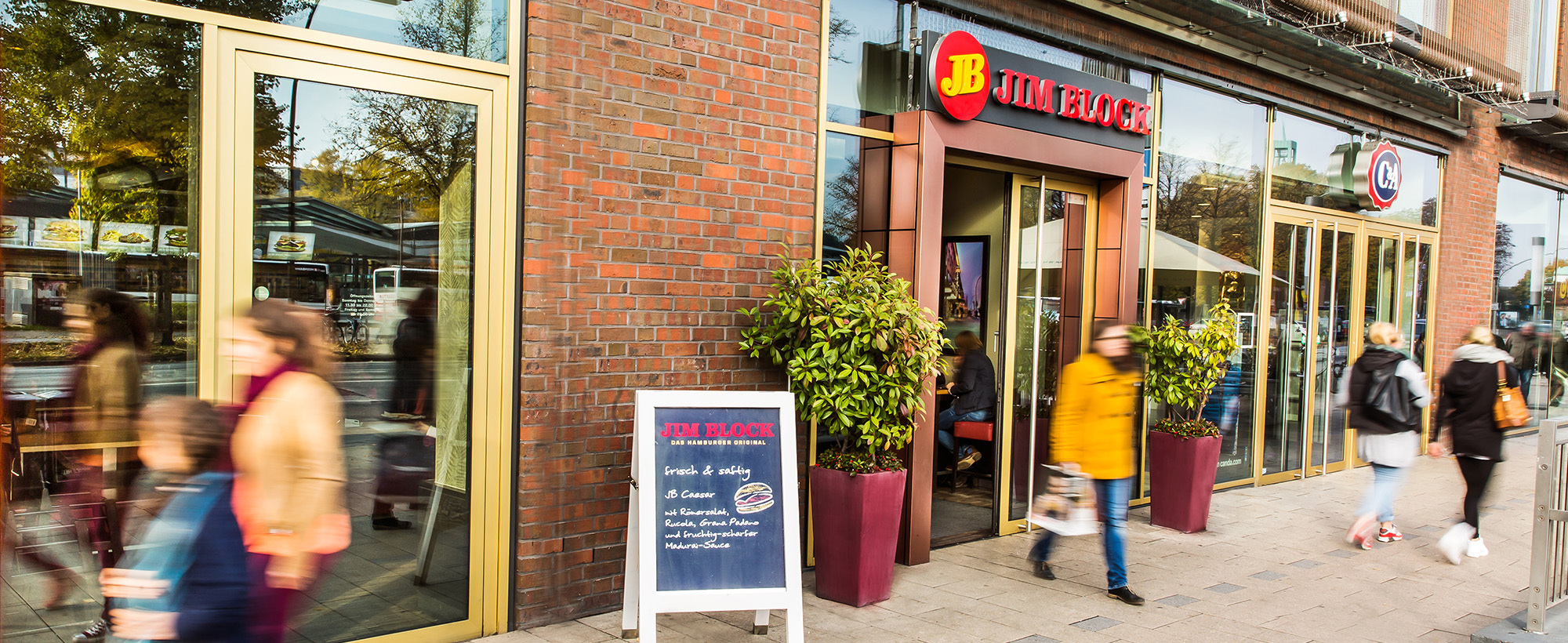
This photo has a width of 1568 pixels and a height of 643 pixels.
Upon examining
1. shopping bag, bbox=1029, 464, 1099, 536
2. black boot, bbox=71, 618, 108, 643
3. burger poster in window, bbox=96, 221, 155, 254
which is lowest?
black boot, bbox=71, 618, 108, 643

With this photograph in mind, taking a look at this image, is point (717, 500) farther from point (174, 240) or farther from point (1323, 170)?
point (1323, 170)

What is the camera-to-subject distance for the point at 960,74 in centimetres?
635

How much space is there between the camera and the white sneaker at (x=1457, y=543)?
6918 mm

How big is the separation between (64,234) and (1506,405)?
8.25 metres

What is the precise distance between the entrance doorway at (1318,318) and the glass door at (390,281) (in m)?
7.92

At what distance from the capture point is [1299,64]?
31.7 feet

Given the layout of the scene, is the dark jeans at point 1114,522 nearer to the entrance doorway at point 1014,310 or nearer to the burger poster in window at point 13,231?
the entrance doorway at point 1014,310

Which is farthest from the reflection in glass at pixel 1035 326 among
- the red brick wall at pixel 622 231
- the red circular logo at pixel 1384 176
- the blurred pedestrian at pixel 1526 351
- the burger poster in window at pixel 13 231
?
the blurred pedestrian at pixel 1526 351

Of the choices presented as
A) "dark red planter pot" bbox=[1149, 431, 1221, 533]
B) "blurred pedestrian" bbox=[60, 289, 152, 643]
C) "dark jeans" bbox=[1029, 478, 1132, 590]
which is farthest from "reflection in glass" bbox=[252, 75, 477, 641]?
"dark red planter pot" bbox=[1149, 431, 1221, 533]

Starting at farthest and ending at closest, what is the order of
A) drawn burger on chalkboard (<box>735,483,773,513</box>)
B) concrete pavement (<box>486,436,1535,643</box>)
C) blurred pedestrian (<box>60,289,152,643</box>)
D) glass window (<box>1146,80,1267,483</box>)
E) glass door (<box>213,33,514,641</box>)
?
glass window (<box>1146,80,1267,483</box>)
concrete pavement (<box>486,436,1535,643</box>)
drawn burger on chalkboard (<box>735,483,773,513</box>)
glass door (<box>213,33,514,641</box>)
blurred pedestrian (<box>60,289,152,643</box>)

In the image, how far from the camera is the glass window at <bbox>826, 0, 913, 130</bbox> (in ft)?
20.7

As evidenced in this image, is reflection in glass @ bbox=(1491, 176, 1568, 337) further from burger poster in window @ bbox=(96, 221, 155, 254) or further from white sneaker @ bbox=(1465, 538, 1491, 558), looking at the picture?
burger poster in window @ bbox=(96, 221, 155, 254)

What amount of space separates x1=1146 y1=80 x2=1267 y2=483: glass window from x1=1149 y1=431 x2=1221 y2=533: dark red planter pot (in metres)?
0.96

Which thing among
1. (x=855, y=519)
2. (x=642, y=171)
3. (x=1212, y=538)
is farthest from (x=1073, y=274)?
(x=642, y=171)
